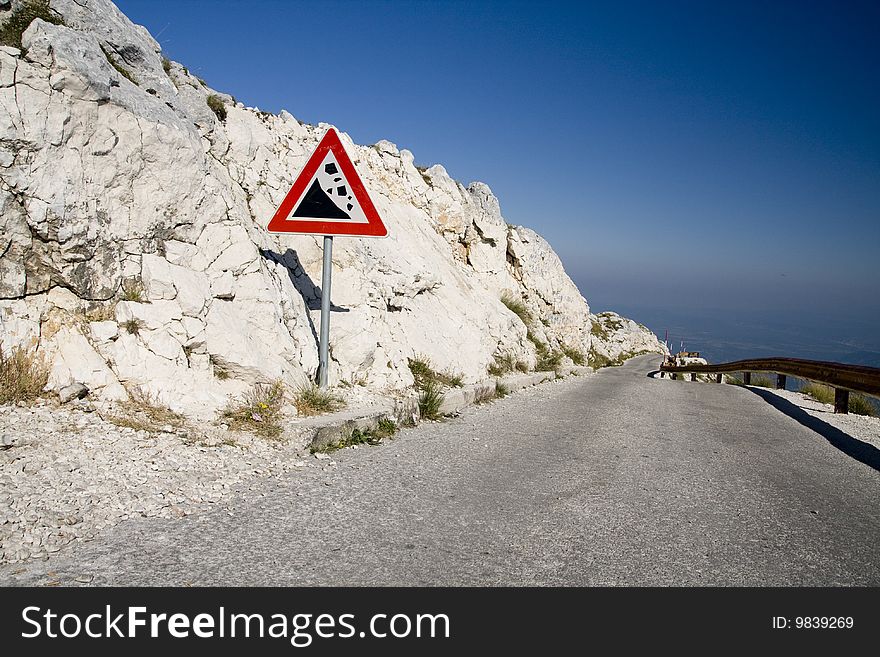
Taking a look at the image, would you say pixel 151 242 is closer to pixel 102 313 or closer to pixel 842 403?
pixel 102 313

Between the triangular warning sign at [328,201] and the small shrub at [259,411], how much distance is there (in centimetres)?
205

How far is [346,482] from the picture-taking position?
4.63 metres

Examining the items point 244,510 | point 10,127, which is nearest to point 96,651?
point 244,510

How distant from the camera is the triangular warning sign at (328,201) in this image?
22.4 feet

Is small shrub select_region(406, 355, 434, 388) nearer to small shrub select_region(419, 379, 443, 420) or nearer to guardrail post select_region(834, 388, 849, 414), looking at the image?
small shrub select_region(419, 379, 443, 420)

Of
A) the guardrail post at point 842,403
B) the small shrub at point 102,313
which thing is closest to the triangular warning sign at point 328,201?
the small shrub at point 102,313

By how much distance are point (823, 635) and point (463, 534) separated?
81.3 inches

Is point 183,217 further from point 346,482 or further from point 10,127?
point 346,482

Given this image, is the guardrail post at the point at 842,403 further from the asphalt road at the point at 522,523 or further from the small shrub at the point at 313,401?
the small shrub at the point at 313,401

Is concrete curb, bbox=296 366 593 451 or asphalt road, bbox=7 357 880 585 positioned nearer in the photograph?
asphalt road, bbox=7 357 880 585

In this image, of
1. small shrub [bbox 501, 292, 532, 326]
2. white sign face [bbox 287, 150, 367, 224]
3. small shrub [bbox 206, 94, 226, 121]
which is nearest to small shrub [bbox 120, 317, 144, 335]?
white sign face [bbox 287, 150, 367, 224]

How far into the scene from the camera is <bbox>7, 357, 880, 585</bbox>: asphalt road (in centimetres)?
314

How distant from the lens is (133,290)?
5859 millimetres

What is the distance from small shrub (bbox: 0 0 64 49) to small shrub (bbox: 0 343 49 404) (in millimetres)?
3292
